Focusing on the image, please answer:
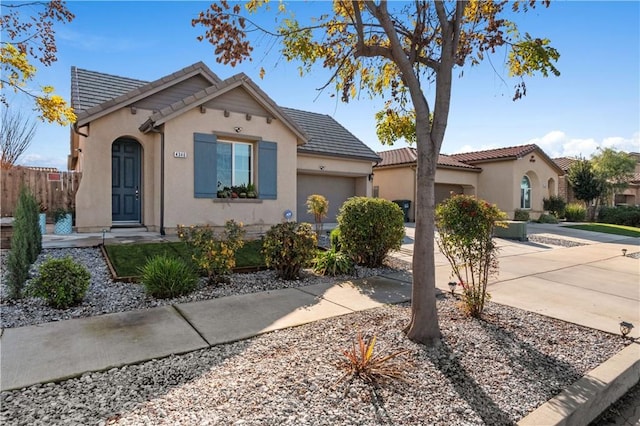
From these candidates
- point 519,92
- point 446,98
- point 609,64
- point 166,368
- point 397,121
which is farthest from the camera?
point 609,64

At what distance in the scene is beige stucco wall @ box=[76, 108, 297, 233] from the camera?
35.0 feet

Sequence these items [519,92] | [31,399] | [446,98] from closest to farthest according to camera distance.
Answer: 1. [31,399]
2. [446,98]
3. [519,92]

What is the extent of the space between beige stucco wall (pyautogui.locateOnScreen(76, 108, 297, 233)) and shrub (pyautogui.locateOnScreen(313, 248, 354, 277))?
4628 millimetres

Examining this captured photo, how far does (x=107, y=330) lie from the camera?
4.39 m

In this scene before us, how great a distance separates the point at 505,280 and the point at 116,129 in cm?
1120

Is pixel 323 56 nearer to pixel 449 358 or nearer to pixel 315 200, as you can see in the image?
pixel 449 358

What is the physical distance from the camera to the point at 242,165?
Answer: 12.1 meters

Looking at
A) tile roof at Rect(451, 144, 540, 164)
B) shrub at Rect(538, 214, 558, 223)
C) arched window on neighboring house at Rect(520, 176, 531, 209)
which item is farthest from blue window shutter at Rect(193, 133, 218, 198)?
shrub at Rect(538, 214, 558, 223)

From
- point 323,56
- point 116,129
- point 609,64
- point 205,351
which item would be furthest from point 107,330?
point 609,64

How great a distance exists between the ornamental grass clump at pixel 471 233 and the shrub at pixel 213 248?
3.58 meters

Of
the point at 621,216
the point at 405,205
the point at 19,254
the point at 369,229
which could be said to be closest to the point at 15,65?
the point at 19,254

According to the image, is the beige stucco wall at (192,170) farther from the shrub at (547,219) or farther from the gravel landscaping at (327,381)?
the shrub at (547,219)

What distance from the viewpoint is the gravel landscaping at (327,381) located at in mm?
2754

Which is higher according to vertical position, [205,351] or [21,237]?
[21,237]
